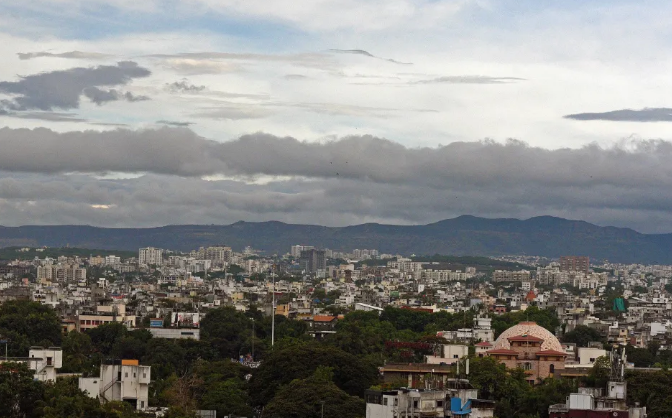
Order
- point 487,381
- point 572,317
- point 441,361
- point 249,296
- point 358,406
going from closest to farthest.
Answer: point 358,406 → point 487,381 → point 441,361 → point 572,317 → point 249,296

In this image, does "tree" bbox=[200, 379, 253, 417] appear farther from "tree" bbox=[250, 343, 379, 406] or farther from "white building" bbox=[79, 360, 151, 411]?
"white building" bbox=[79, 360, 151, 411]

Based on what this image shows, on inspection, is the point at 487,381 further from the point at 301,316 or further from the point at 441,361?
the point at 301,316

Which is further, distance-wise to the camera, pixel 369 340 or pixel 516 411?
pixel 369 340

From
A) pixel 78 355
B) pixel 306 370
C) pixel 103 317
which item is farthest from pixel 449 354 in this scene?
pixel 103 317

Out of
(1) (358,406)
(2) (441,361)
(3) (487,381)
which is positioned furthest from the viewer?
(2) (441,361)

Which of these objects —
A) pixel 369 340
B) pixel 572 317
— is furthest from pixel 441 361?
pixel 572 317

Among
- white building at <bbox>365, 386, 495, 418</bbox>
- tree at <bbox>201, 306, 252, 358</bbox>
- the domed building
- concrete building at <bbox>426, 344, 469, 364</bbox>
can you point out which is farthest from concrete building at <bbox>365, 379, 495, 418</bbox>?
tree at <bbox>201, 306, 252, 358</bbox>

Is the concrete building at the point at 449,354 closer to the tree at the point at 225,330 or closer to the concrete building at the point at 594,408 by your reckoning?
the tree at the point at 225,330
